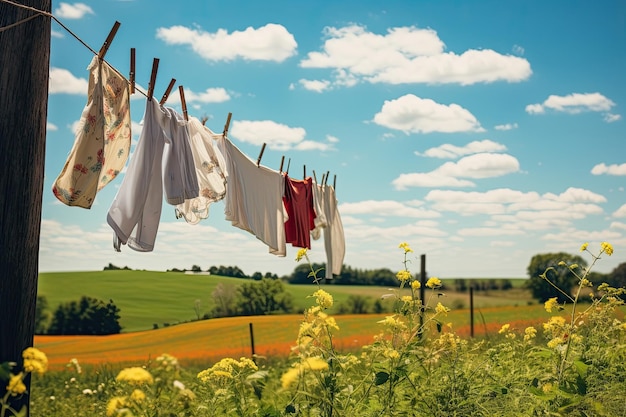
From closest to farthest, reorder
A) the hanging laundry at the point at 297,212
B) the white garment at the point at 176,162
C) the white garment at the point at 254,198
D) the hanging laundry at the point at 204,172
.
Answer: the white garment at the point at 176,162
the hanging laundry at the point at 204,172
the white garment at the point at 254,198
the hanging laundry at the point at 297,212

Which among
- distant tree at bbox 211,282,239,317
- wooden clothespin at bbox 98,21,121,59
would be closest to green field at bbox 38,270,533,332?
distant tree at bbox 211,282,239,317

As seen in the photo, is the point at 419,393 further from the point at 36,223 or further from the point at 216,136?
the point at 216,136

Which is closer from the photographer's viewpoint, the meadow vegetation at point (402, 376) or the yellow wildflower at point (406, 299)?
the meadow vegetation at point (402, 376)

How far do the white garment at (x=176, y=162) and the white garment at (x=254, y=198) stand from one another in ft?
2.69

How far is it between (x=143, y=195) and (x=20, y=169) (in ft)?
3.67

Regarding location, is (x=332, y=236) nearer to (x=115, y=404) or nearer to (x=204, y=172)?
(x=204, y=172)

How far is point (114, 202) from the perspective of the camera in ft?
12.2

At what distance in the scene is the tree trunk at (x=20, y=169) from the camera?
261cm

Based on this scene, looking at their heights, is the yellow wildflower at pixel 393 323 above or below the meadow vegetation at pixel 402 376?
above

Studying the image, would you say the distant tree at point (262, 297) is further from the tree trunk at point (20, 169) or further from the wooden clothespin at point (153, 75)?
the tree trunk at point (20, 169)

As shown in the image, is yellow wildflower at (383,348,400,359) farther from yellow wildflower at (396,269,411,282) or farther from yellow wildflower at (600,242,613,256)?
yellow wildflower at (600,242,613,256)

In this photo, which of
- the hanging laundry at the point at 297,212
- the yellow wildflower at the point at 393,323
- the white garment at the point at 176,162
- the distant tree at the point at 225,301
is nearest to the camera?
the yellow wildflower at the point at 393,323

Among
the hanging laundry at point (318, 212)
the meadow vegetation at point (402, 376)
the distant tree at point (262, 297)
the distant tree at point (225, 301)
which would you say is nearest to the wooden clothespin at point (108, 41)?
the meadow vegetation at point (402, 376)

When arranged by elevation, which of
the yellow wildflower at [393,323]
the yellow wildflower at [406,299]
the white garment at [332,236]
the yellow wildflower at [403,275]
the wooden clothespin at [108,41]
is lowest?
the yellow wildflower at [393,323]
